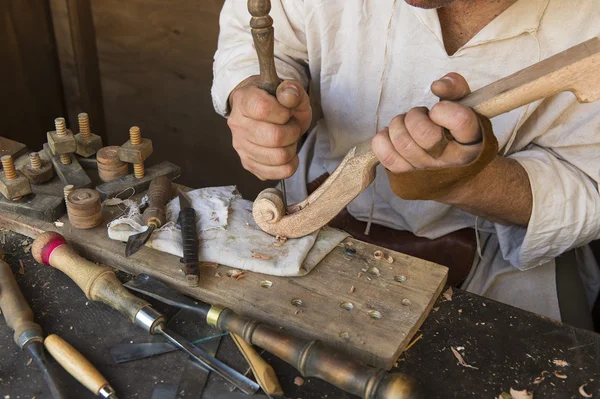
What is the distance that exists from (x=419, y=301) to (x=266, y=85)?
1.79ft

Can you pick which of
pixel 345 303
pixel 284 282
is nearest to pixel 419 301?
pixel 345 303

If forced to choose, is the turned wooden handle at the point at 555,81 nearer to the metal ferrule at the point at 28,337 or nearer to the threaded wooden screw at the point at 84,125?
the metal ferrule at the point at 28,337

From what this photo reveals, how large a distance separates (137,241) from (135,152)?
0.31 m

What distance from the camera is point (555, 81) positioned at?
886 mm

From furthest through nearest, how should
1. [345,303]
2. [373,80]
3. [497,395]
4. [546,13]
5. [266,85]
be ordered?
[373,80] → [546,13] → [266,85] → [345,303] → [497,395]

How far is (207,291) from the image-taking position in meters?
1.08

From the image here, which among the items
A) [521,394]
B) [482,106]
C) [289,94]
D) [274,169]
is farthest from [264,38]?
[521,394]

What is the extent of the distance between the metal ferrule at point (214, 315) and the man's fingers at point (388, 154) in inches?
16.3

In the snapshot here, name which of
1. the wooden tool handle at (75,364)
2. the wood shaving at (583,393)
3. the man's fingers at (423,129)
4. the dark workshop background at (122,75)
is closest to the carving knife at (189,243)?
the wooden tool handle at (75,364)

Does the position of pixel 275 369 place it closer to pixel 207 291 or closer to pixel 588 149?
pixel 207 291

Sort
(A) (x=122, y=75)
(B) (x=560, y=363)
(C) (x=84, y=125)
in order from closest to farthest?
(B) (x=560, y=363)
(C) (x=84, y=125)
(A) (x=122, y=75)

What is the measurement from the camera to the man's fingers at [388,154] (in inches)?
41.3

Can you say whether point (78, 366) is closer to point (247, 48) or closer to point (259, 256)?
point (259, 256)

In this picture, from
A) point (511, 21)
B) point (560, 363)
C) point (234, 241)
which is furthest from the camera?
point (511, 21)
